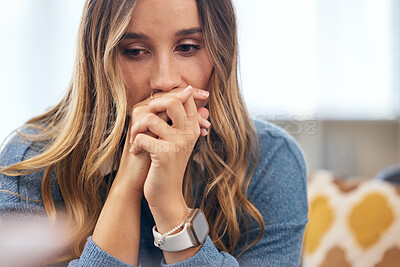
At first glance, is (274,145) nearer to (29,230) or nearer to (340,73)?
(29,230)

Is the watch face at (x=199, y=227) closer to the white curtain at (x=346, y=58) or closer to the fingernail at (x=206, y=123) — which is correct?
the fingernail at (x=206, y=123)

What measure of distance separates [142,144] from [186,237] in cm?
12

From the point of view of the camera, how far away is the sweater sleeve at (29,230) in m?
0.46

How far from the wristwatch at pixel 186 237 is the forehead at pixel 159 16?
0.21m

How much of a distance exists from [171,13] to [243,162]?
0.86 ft

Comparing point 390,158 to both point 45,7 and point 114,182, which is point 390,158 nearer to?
point 45,7

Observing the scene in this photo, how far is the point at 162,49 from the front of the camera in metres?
0.46

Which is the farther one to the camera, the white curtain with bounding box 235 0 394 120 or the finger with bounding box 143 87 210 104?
the white curtain with bounding box 235 0 394 120

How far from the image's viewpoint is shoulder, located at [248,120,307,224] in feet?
2.10

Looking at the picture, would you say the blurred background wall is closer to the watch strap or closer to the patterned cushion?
the patterned cushion

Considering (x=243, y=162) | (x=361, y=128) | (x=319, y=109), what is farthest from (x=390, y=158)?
(x=243, y=162)

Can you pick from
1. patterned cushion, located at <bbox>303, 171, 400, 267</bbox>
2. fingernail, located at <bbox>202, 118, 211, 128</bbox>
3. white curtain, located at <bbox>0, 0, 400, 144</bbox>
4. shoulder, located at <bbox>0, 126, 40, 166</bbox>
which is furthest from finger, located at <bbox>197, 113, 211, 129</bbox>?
white curtain, located at <bbox>0, 0, 400, 144</bbox>

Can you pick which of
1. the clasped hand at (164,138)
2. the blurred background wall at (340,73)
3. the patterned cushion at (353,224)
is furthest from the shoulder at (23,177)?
the blurred background wall at (340,73)

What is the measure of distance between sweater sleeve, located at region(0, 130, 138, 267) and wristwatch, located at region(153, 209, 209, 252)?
0.05 metres
